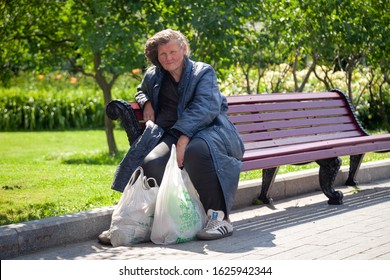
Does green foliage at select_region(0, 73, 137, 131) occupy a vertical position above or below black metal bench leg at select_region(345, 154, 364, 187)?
below

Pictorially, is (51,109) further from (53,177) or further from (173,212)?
(173,212)

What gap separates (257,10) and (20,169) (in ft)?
10.5

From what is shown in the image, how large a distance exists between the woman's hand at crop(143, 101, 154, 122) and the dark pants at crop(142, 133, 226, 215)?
375 millimetres

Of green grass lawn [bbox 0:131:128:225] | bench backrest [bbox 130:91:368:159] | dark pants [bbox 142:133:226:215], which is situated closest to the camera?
dark pants [bbox 142:133:226:215]

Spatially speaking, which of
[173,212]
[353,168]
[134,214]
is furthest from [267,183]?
[134,214]

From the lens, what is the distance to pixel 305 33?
34.9ft

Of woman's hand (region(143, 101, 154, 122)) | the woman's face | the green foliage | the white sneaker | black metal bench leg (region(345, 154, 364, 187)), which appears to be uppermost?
the woman's face

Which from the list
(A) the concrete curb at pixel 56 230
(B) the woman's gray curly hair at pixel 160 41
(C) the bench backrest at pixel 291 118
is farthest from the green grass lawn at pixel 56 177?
(B) the woman's gray curly hair at pixel 160 41

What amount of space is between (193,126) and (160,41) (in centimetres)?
68

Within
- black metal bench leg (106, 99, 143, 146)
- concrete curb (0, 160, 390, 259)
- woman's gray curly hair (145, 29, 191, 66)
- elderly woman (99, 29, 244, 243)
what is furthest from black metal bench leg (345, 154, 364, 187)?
black metal bench leg (106, 99, 143, 146)

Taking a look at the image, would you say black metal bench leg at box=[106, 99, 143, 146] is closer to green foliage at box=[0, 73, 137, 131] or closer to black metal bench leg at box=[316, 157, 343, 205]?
black metal bench leg at box=[316, 157, 343, 205]

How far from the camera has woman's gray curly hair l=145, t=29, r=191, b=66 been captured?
6.20 meters

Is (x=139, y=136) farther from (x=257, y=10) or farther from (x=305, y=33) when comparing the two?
(x=305, y=33)

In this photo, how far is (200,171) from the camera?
5.93 metres
